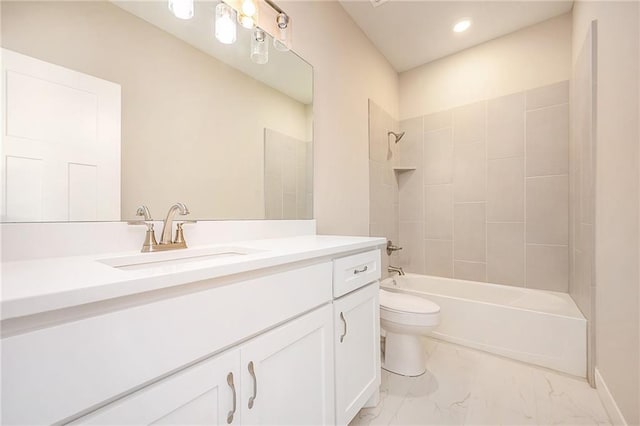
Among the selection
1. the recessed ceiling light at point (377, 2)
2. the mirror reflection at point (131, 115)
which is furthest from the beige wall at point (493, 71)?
the mirror reflection at point (131, 115)

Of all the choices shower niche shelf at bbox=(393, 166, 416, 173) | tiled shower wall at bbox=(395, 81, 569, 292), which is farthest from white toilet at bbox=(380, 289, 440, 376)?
shower niche shelf at bbox=(393, 166, 416, 173)

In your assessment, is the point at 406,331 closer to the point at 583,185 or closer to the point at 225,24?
the point at 583,185

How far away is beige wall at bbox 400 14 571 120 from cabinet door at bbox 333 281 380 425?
2216 mm

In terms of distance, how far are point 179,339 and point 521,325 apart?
2.17 meters

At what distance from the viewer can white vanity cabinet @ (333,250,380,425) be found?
1097mm

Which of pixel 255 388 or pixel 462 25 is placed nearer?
pixel 255 388

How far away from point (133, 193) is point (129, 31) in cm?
57

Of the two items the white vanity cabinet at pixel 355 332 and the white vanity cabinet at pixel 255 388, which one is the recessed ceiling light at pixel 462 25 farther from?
the white vanity cabinet at pixel 255 388

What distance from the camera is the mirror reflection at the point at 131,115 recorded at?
0.77 meters

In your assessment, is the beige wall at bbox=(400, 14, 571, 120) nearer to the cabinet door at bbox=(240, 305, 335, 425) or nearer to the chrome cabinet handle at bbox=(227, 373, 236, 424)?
the cabinet door at bbox=(240, 305, 335, 425)

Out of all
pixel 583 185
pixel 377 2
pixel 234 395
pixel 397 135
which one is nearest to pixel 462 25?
pixel 377 2

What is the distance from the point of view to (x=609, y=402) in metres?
1.33

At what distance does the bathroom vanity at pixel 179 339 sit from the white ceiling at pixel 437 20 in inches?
78.8

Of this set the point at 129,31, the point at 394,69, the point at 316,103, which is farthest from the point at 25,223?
the point at 394,69
